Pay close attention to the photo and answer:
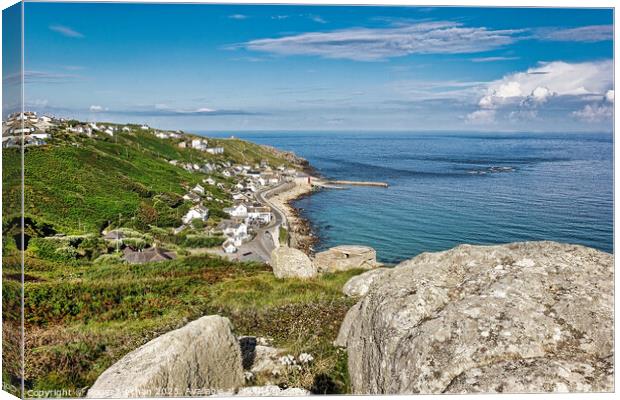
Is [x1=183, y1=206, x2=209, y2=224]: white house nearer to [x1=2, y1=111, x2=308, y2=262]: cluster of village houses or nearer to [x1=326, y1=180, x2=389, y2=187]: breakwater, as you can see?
[x1=2, y1=111, x2=308, y2=262]: cluster of village houses

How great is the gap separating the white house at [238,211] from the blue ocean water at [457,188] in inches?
41.8

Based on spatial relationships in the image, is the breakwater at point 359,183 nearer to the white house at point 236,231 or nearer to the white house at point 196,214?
the white house at point 236,231

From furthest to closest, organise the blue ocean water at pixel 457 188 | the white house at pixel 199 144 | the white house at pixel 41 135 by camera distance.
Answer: the white house at pixel 199 144 → the blue ocean water at pixel 457 188 → the white house at pixel 41 135

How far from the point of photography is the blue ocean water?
28.6 ft

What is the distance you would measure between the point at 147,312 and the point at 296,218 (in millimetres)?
3229

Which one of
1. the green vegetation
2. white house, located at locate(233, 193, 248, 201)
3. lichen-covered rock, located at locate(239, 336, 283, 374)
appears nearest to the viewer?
the green vegetation

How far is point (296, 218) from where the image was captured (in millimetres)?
10719

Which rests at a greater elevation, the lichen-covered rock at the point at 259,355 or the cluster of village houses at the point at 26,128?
the cluster of village houses at the point at 26,128

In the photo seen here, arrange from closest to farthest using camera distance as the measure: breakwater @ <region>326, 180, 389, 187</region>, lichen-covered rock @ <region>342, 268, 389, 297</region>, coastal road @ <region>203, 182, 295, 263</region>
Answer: lichen-covered rock @ <region>342, 268, 389, 297</region>, coastal road @ <region>203, 182, 295, 263</region>, breakwater @ <region>326, 180, 389, 187</region>

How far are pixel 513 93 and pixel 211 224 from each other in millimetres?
5375

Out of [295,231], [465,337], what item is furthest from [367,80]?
[465,337]

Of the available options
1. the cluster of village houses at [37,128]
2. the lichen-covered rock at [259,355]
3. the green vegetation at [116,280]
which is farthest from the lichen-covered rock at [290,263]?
the cluster of village houses at [37,128]

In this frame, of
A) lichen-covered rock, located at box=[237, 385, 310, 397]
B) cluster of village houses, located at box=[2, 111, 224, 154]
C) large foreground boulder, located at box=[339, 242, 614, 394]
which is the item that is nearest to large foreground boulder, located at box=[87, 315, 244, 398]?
lichen-covered rock, located at box=[237, 385, 310, 397]

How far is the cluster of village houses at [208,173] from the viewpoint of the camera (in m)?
7.57
